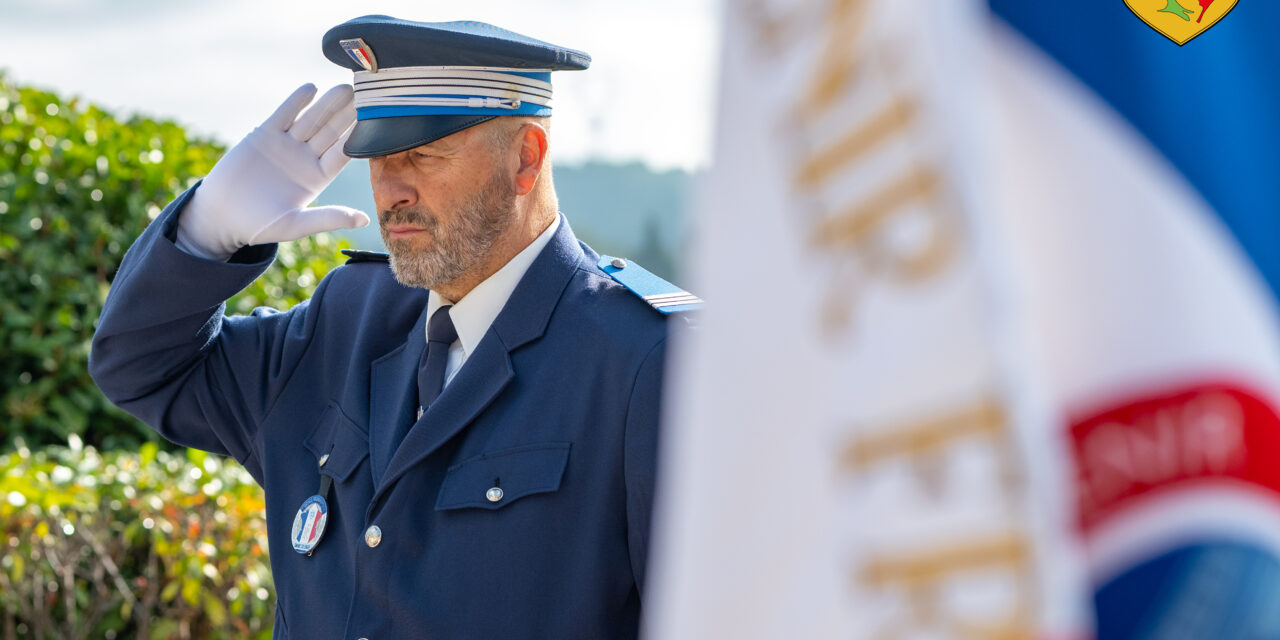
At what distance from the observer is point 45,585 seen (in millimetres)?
3410

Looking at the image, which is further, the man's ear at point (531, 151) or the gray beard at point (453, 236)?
the man's ear at point (531, 151)

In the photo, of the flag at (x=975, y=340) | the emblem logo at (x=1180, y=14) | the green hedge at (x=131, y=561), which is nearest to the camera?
the flag at (x=975, y=340)

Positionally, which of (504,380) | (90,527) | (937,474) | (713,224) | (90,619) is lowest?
(90,619)

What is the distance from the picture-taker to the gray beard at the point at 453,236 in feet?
7.19

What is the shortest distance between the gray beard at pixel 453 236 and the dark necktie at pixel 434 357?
0.22 ft

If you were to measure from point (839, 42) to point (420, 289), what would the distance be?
1860 mm

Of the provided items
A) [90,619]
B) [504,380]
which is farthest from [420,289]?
[90,619]

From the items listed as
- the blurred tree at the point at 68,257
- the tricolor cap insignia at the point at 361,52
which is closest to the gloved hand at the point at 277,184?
the tricolor cap insignia at the point at 361,52

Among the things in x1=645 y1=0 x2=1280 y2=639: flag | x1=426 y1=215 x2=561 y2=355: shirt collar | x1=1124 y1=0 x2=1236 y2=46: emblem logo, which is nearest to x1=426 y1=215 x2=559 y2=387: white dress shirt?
x1=426 y1=215 x2=561 y2=355: shirt collar

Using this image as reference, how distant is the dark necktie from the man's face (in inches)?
3.0

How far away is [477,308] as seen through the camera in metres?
2.23

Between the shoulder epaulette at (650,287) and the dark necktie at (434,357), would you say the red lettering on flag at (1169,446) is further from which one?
the dark necktie at (434,357)

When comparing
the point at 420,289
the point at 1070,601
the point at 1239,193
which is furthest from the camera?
the point at 420,289

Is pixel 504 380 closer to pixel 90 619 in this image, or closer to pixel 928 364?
pixel 928 364
